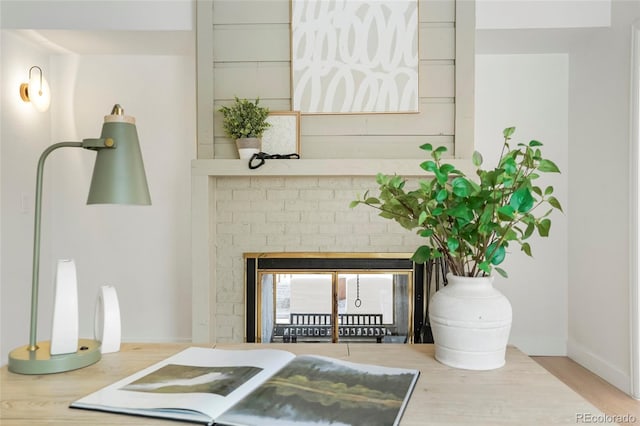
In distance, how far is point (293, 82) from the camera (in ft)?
8.54

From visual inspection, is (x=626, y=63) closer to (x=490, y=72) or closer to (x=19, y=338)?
(x=490, y=72)

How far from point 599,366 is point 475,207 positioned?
8.11 feet

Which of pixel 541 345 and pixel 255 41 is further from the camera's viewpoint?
Result: pixel 541 345

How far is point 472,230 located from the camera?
38.7 inches

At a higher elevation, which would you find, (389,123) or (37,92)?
(37,92)

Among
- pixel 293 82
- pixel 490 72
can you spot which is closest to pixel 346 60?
pixel 293 82

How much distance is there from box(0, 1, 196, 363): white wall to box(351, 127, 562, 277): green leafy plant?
2.48 meters

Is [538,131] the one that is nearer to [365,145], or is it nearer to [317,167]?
[365,145]

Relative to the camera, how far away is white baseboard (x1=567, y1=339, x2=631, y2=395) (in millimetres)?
2555

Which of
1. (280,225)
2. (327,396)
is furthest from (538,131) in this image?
(327,396)

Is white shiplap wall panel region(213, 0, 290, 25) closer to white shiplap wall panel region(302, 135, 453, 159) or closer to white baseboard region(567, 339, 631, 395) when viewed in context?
white shiplap wall panel region(302, 135, 453, 159)

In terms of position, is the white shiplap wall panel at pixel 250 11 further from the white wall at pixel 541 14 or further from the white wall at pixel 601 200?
the white wall at pixel 601 200

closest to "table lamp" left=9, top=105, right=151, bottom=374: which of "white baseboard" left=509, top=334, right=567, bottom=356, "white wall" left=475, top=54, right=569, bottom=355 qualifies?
"white wall" left=475, top=54, right=569, bottom=355

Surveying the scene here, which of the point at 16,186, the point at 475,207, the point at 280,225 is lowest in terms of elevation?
the point at 280,225
